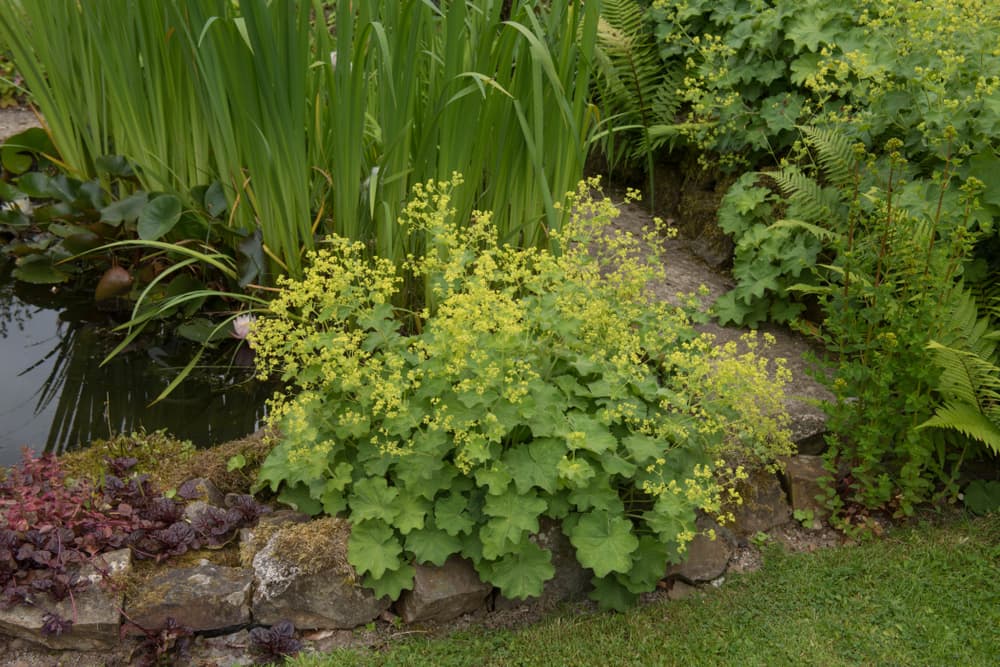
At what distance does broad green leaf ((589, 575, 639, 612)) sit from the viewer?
8.91ft

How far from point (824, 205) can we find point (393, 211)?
1.90 m

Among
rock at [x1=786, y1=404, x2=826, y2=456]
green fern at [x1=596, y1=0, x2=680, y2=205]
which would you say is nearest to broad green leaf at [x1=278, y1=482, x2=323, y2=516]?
rock at [x1=786, y1=404, x2=826, y2=456]

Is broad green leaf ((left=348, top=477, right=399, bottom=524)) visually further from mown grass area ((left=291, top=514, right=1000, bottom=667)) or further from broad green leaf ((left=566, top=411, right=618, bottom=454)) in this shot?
broad green leaf ((left=566, top=411, right=618, bottom=454))

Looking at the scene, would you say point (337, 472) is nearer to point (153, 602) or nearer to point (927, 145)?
point (153, 602)

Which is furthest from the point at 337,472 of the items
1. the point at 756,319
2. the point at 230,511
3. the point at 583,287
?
the point at 756,319

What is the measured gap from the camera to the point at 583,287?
2.92 m

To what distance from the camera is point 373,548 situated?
2.59 metres

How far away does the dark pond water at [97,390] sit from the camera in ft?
11.1

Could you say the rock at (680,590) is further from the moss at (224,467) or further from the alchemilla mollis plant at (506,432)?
the moss at (224,467)

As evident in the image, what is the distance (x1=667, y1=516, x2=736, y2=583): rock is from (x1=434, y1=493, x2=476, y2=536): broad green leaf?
0.75 meters

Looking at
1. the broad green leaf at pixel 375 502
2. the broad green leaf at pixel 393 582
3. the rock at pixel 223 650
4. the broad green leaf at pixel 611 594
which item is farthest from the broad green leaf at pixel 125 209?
the broad green leaf at pixel 611 594

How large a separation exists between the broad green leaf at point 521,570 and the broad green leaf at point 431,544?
101mm

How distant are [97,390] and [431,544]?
1791 millimetres

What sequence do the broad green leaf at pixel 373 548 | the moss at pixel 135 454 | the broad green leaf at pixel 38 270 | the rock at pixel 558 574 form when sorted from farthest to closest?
the broad green leaf at pixel 38 270, the moss at pixel 135 454, the rock at pixel 558 574, the broad green leaf at pixel 373 548
